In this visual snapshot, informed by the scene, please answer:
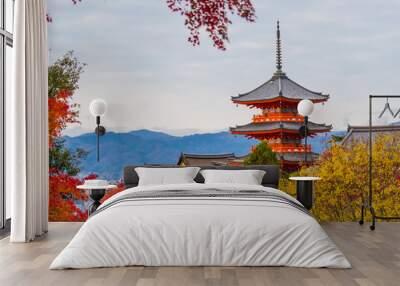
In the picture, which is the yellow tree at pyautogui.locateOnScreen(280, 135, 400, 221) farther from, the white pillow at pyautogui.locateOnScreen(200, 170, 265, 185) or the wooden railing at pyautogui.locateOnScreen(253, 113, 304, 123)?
the white pillow at pyautogui.locateOnScreen(200, 170, 265, 185)

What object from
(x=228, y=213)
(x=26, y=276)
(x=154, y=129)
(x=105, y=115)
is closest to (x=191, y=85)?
(x=154, y=129)

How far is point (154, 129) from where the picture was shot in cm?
747

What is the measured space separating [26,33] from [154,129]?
265 cm

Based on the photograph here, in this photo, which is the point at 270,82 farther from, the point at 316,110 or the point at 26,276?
the point at 26,276

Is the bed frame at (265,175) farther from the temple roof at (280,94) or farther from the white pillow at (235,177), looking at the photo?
the temple roof at (280,94)

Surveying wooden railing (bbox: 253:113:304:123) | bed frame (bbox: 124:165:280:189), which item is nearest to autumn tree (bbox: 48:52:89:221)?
bed frame (bbox: 124:165:280:189)

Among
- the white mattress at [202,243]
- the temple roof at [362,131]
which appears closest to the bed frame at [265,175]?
the temple roof at [362,131]

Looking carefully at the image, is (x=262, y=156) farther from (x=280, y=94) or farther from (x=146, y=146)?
(x=146, y=146)

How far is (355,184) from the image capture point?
715cm

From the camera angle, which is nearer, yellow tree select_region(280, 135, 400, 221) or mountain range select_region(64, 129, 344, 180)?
yellow tree select_region(280, 135, 400, 221)

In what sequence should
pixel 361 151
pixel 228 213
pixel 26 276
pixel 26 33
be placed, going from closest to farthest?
pixel 26 276 → pixel 228 213 → pixel 26 33 → pixel 361 151

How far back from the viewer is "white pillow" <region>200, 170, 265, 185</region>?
595 cm

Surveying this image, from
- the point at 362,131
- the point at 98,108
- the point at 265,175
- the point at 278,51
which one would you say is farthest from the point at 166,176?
the point at 362,131

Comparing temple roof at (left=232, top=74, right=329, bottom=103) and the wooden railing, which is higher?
temple roof at (left=232, top=74, right=329, bottom=103)
